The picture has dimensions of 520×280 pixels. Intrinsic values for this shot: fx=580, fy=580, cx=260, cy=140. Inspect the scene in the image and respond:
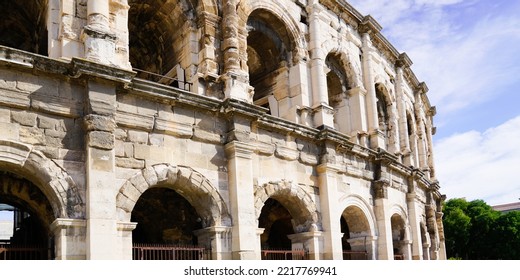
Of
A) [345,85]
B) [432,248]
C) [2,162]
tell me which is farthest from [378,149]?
[2,162]

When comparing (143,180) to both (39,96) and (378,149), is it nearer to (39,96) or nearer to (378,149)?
(39,96)

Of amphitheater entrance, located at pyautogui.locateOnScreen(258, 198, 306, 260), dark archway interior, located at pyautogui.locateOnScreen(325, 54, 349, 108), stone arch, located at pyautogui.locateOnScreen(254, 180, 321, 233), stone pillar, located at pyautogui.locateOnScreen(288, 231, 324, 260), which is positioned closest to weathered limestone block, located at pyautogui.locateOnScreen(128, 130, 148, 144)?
stone arch, located at pyautogui.locateOnScreen(254, 180, 321, 233)

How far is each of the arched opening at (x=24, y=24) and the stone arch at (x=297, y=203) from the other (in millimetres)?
4984

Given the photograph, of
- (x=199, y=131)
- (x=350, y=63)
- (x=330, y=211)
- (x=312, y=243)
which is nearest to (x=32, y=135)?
(x=199, y=131)

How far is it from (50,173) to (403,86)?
1332cm

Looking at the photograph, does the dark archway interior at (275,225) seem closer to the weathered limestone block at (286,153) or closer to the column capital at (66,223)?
the weathered limestone block at (286,153)

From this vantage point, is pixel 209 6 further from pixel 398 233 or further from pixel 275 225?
pixel 398 233

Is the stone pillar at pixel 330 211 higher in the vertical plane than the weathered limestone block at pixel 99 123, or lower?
lower

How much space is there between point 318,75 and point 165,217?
4.56 m

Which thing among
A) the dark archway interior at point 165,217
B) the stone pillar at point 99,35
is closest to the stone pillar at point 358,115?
the dark archway interior at point 165,217

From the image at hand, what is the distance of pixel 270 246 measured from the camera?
13.9 m

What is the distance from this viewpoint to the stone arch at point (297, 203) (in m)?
10.8

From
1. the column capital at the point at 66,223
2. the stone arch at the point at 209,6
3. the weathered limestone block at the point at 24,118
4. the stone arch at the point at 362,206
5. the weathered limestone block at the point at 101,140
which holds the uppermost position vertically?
the stone arch at the point at 209,6

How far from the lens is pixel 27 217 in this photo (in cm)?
1043
